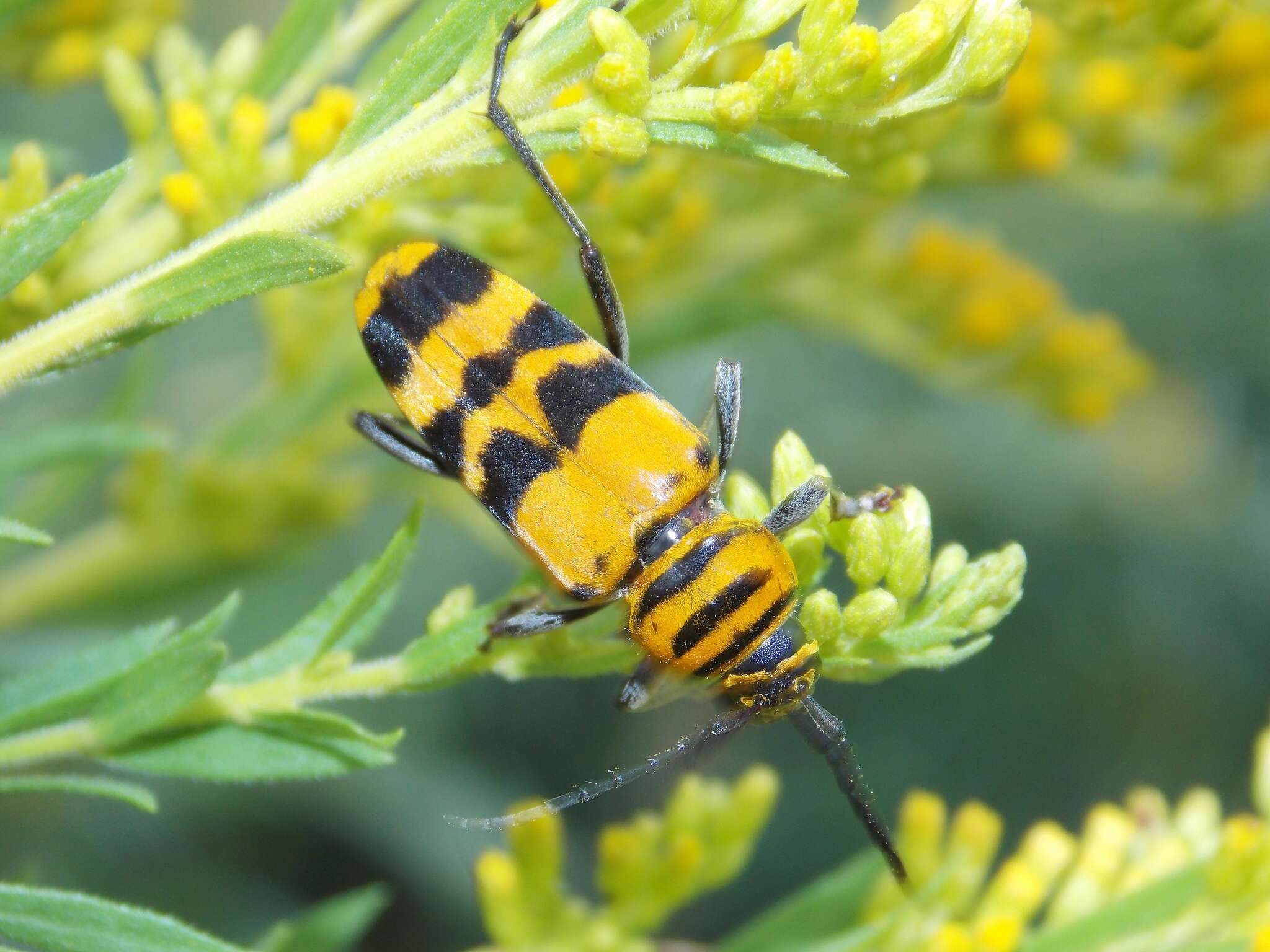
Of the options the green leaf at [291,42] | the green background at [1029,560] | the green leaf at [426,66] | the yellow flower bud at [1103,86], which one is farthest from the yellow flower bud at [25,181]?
the green background at [1029,560]

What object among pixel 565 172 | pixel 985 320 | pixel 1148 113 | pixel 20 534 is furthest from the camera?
pixel 985 320

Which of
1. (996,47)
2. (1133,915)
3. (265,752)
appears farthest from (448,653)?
(1133,915)

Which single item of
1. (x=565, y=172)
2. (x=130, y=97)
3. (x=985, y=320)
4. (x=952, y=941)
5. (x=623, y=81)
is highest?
(x=130, y=97)

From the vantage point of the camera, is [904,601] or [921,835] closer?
[904,601]

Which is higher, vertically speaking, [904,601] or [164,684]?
[164,684]

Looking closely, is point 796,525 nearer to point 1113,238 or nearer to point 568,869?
point 568,869

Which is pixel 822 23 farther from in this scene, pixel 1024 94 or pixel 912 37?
pixel 1024 94
